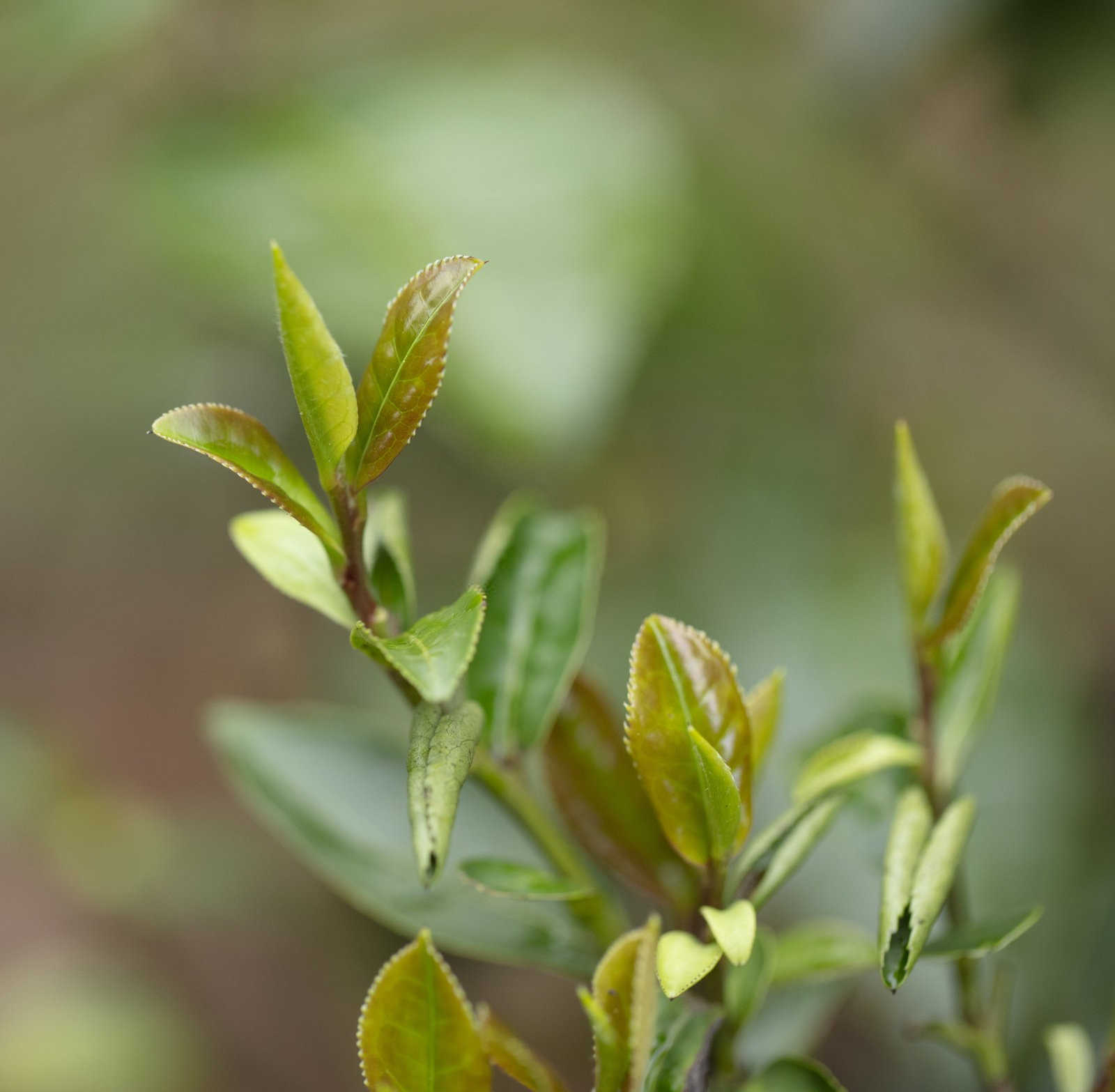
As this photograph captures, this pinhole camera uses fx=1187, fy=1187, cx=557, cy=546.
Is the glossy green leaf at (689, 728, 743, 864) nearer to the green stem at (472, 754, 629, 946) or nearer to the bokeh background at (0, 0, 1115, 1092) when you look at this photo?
the green stem at (472, 754, 629, 946)

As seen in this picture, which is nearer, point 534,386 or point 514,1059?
point 514,1059

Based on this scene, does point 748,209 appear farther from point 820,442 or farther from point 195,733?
point 195,733

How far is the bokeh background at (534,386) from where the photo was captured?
0.86m

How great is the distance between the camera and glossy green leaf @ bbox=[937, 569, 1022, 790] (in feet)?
1.07

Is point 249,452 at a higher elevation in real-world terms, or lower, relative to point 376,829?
higher

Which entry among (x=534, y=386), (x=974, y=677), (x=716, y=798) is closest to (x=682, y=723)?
(x=716, y=798)

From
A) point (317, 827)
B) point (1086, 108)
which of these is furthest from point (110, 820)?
point (1086, 108)

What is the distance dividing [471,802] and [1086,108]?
783mm

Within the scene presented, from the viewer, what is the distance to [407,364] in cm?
Result: 24

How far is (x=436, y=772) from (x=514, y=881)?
8cm

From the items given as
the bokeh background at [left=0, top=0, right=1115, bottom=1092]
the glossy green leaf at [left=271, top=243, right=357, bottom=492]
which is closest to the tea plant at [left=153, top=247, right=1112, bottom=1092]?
the glossy green leaf at [left=271, top=243, right=357, bottom=492]

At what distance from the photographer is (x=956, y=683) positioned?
1.13 ft

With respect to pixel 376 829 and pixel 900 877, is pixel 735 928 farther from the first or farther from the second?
pixel 376 829

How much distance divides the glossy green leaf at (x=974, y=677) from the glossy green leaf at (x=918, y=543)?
0.03m
